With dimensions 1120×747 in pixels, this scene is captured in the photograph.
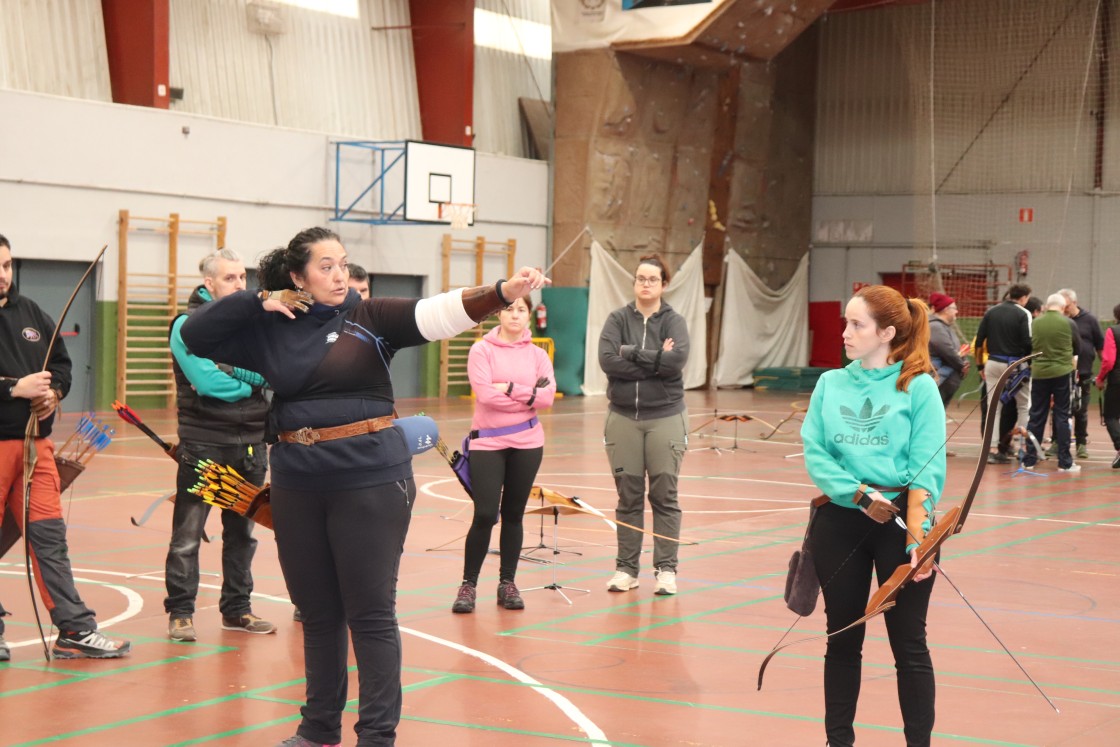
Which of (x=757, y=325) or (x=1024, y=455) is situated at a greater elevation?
(x=757, y=325)

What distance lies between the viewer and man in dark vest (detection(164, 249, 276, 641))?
6.32 metres

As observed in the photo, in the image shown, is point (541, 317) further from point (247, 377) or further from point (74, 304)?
point (247, 377)

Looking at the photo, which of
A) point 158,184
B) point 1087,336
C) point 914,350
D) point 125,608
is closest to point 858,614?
point 914,350

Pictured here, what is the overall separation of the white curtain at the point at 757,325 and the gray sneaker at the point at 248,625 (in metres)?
24.0

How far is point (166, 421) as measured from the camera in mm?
18734

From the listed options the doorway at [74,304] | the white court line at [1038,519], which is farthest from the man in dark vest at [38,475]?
the doorway at [74,304]

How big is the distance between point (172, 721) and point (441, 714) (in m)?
0.97

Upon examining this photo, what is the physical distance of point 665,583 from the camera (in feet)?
25.5

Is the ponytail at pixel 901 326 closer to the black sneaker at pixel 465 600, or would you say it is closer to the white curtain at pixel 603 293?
the black sneaker at pixel 465 600

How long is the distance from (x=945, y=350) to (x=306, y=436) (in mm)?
10715

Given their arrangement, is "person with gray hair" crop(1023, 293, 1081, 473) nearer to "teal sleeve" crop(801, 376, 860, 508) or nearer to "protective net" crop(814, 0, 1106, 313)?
"teal sleeve" crop(801, 376, 860, 508)

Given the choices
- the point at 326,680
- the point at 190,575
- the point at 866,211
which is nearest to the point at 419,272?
the point at 866,211

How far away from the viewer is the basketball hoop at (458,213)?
23737 millimetres

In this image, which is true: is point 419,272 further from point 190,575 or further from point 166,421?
point 190,575
